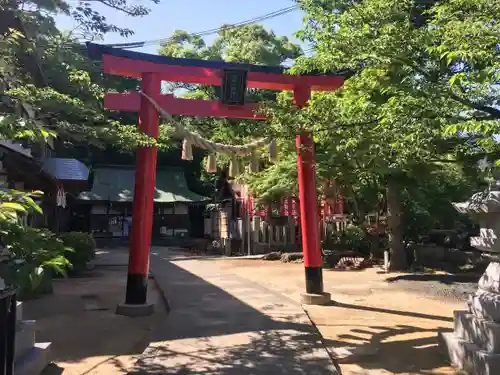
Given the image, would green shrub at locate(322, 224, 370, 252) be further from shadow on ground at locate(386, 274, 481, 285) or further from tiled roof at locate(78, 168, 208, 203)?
tiled roof at locate(78, 168, 208, 203)

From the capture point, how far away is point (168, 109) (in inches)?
350

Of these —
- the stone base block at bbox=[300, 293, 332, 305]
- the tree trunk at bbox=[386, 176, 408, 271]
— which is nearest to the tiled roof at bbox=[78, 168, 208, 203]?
the tree trunk at bbox=[386, 176, 408, 271]

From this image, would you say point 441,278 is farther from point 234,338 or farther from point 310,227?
point 234,338

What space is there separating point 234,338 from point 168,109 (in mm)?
4461

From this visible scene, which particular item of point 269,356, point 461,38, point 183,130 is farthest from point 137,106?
point 461,38

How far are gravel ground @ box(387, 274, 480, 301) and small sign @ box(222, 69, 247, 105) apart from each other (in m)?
5.76

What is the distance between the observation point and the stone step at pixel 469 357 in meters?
4.46

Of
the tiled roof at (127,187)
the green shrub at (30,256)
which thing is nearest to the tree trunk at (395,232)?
the green shrub at (30,256)

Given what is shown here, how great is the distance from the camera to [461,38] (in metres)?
4.54

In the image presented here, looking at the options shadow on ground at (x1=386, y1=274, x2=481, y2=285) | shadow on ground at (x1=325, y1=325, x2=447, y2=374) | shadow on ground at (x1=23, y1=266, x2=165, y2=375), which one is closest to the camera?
shadow on ground at (x1=325, y1=325, x2=447, y2=374)

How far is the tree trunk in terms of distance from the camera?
14508 millimetres

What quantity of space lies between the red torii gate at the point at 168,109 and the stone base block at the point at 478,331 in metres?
3.61

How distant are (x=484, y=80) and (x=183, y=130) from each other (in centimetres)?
501

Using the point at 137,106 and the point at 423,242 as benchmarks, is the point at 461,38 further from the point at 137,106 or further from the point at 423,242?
the point at 423,242
